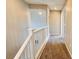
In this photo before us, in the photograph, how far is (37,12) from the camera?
33.8 ft

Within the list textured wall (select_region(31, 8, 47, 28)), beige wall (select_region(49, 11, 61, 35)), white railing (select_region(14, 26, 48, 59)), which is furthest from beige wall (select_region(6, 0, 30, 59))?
Result: beige wall (select_region(49, 11, 61, 35))

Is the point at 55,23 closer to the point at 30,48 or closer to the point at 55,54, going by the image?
the point at 55,54

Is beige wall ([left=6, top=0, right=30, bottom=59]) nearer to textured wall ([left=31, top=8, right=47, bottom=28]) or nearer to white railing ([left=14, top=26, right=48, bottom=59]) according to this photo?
white railing ([left=14, top=26, right=48, bottom=59])

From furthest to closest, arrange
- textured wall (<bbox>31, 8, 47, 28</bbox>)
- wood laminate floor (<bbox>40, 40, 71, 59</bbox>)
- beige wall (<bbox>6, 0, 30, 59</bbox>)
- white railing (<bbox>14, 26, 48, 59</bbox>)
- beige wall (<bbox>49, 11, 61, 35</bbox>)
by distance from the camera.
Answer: beige wall (<bbox>49, 11, 61, 35</bbox>) → textured wall (<bbox>31, 8, 47, 28</bbox>) → beige wall (<bbox>6, 0, 30, 59</bbox>) → wood laminate floor (<bbox>40, 40, 71, 59</bbox>) → white railing (<bbox>14, 26, 48, 59</bbox>)

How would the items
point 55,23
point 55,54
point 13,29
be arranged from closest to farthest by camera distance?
point 55,54
point 13,29
point 55,23

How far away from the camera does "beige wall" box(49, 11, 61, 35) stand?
13.9 metres

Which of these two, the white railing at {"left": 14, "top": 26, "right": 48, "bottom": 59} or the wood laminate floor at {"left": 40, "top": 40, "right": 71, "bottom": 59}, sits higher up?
the white railing at {"left": 14, "top": 26, "right": 48, "bottom": 59}

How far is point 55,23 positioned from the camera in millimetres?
14000

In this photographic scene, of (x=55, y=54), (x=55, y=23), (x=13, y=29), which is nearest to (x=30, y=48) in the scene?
(x=55, y=54)
